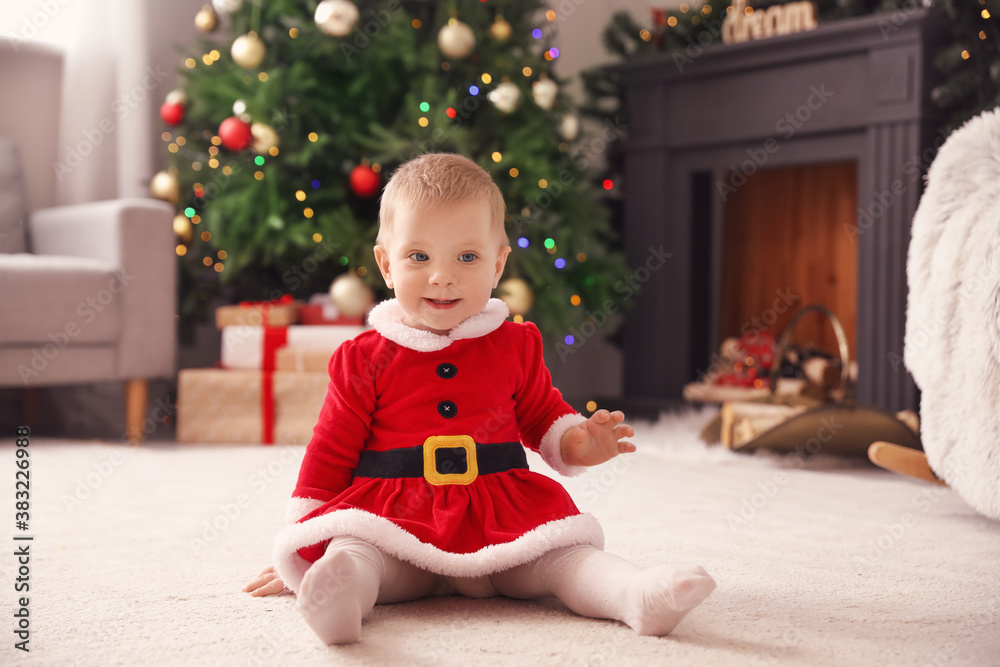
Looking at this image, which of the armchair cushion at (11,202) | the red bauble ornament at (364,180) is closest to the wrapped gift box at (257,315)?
the red bauble ornament at (364,180)

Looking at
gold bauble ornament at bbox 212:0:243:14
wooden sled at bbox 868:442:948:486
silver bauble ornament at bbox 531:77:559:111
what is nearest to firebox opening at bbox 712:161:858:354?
silver bauble ornament at bbox 531:77:559:111

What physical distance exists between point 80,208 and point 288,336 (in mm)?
689

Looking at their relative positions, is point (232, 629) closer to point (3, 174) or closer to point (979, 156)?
point (979, 156)

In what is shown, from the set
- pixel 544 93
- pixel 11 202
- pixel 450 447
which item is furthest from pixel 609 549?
pixel 11 202

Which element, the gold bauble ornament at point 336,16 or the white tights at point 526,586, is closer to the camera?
the white tights at point 526,586

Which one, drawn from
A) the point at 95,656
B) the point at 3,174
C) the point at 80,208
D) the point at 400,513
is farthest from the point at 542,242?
the point at 95,656

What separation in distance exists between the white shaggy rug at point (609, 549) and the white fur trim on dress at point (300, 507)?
92 millimetres

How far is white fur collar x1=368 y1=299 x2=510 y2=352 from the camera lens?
3.22ft

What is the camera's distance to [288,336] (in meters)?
2.34

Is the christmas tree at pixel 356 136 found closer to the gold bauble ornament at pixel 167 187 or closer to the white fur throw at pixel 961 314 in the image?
the gold bauble ornament at pixel 167 187

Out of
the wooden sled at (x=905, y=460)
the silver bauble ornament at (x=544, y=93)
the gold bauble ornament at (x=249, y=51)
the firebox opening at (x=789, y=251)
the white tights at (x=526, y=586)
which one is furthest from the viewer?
the firebox opening at (x=789, y=251)

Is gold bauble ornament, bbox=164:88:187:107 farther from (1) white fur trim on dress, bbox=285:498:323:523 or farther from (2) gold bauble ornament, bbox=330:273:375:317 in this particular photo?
(1) white fur trim on dress, bbox=285:498:323:523

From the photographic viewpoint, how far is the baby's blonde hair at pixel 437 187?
0.93m

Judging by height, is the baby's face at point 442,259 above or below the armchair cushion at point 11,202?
below
